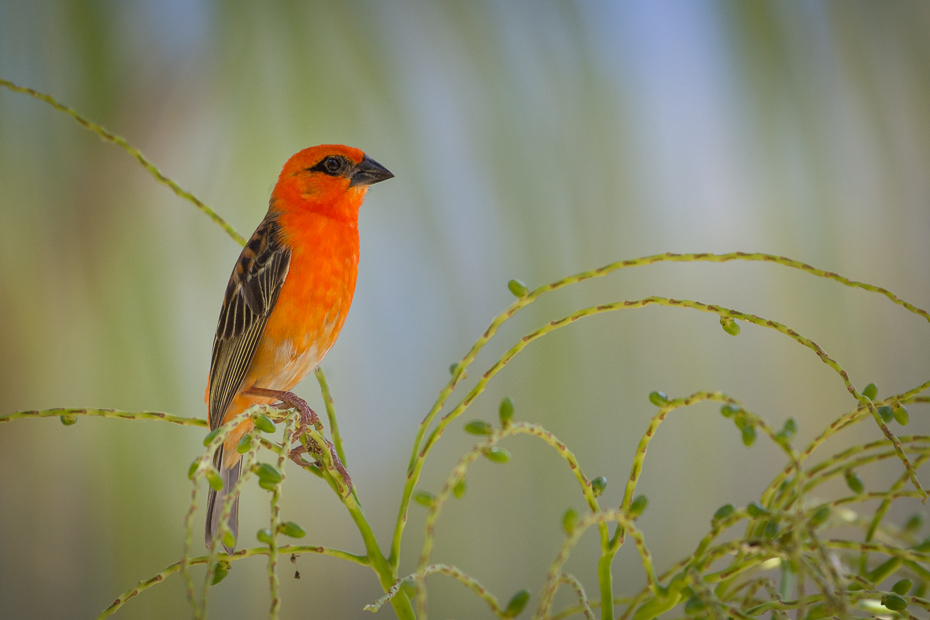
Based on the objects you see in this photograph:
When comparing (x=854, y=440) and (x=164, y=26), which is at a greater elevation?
(x=164, y=26)

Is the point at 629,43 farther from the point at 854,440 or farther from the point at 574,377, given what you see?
the point at 854,440

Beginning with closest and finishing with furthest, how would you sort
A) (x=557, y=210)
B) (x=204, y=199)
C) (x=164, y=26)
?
(x=164, y=26) → (x=204, y=199) → (x=557, y=210)

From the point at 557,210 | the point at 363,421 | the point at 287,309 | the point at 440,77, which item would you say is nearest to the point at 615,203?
the point at 557,210

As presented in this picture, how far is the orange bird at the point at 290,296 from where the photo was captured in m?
0.88

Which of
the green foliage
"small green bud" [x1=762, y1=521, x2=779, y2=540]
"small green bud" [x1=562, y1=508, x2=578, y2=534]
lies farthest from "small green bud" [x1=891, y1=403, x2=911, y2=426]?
"small green bud" [x1=562, y1=508, x2=578, y2=534]

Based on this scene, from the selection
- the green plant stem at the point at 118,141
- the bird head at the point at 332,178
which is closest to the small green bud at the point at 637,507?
the green plant stem at the point at 118,141

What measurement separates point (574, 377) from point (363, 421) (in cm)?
45

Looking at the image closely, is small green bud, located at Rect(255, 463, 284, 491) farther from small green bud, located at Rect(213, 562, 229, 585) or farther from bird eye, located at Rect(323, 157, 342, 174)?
bird eye, located at Rect(323, 157, 342, 174)

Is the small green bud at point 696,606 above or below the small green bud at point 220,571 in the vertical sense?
above

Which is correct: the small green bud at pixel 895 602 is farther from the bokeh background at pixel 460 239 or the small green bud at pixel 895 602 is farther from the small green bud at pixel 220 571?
the bokeh background at pixel 460 239

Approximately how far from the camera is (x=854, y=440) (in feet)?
5.20

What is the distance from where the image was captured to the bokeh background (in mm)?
1226

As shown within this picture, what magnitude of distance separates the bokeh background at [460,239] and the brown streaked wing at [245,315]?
0.44 metres

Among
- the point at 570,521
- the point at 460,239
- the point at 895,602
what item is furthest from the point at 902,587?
the point at 460,239
